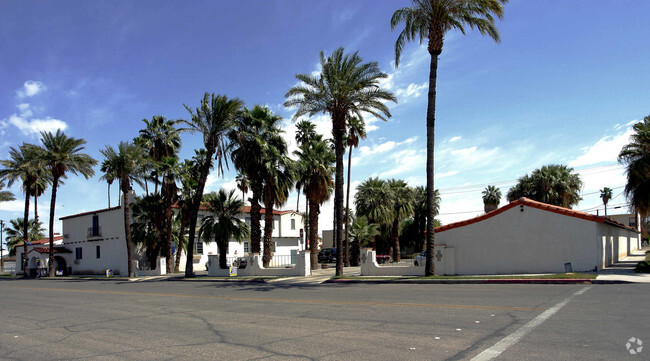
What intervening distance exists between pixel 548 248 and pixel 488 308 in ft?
44.1

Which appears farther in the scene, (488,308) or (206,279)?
(206,279)

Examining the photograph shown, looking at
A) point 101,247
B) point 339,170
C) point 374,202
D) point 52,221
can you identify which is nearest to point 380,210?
point 374,202

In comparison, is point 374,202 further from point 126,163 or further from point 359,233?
point 126,163

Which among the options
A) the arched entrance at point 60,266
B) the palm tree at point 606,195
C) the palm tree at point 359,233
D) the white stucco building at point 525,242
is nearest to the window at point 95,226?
the arched entrance at point 60,266

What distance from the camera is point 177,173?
3869 cm

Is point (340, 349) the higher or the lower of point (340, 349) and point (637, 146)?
the lower

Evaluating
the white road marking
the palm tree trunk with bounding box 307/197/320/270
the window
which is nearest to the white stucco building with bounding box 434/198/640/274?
the palm tree trunk with bounding box 307/197/320/270

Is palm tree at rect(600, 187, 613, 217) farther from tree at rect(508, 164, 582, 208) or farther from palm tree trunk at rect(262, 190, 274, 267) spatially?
palm tree trunk at rect(262, 190, 274, 267)

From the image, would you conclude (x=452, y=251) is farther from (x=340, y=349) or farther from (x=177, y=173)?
(x=177, y=173)

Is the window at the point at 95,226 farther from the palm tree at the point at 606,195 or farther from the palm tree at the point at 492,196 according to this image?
the palm tree at the point at 606,195

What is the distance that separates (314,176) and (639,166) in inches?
806

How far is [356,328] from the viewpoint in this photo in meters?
9.49

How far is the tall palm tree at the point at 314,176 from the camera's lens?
33.8 meters

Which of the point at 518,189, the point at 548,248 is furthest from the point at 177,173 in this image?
the point at 518,189
